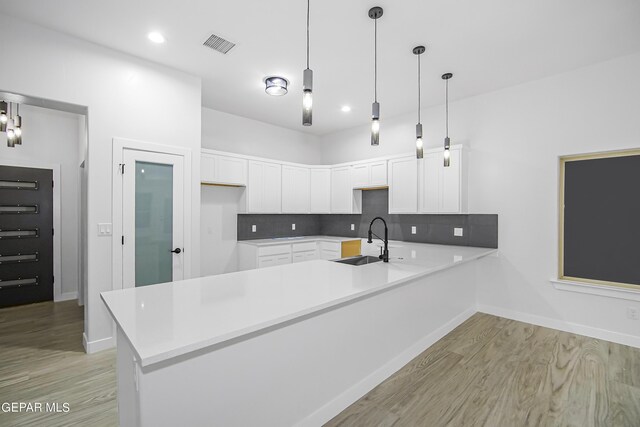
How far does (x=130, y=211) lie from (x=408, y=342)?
3.17m

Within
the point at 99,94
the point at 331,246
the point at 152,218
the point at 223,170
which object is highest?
the point at 99,94

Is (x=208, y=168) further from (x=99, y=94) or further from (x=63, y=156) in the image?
(x=63, y=156)

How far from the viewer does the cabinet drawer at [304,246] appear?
525 centimetres

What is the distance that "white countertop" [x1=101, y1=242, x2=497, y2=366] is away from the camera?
125 cm

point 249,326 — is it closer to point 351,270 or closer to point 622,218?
point 351,270

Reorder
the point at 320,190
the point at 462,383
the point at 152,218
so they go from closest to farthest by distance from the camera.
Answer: the point at 462,383
the point at 152,218
the point at 320,190

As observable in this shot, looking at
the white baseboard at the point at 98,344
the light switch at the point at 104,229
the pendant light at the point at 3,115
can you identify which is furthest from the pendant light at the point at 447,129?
the pendant light at the point at 3,115

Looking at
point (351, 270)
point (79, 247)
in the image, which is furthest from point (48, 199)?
point (351, 270)

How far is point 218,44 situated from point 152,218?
2.01m

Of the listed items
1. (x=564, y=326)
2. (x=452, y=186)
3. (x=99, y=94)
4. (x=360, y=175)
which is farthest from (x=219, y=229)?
(x=564, y=326)

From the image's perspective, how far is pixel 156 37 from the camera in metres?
2.88

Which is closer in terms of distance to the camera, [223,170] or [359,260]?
[359,260]

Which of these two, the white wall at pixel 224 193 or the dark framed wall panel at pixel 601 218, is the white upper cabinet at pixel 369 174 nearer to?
the white wall at pixel 224 193

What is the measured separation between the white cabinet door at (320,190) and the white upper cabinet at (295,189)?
0.33 ft
